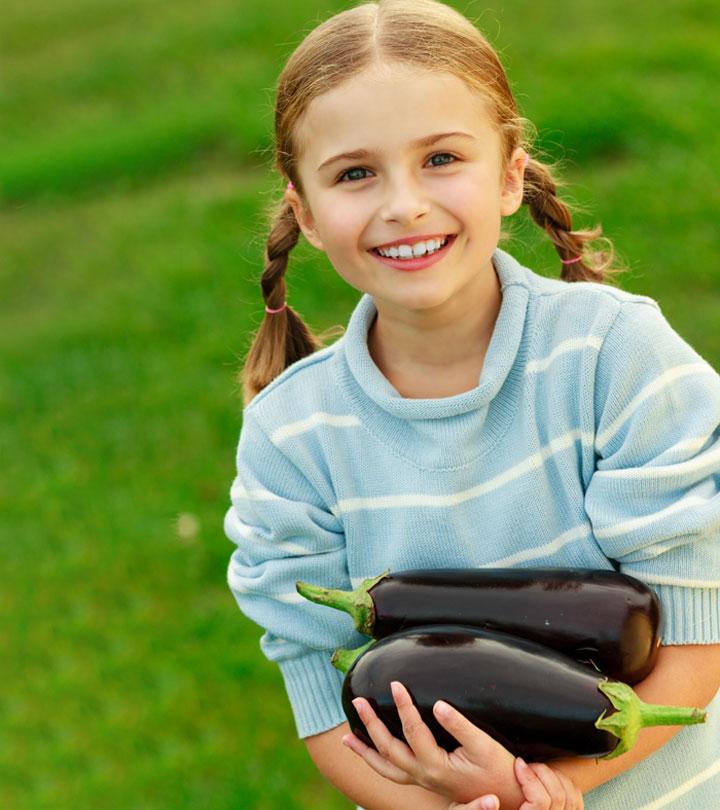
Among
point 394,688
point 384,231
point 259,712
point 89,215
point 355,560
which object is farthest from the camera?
point 89,215

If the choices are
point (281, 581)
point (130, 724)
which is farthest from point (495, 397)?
point (130, 724)

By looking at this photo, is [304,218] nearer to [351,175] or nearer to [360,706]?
[351,175]

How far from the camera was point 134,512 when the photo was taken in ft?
21.1

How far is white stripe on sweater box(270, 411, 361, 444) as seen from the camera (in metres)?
3.00

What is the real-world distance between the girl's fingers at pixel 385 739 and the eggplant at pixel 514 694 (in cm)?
1

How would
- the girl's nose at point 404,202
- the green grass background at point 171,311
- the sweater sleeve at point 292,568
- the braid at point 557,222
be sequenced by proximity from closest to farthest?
1. the girl's nose at point 404,202
2. the sweater sleeve at point 292,568
3. the braid at point 557,222
4. the green grass background at point 171,311

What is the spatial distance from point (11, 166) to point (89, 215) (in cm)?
115

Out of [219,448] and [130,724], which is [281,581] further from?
[219,448]

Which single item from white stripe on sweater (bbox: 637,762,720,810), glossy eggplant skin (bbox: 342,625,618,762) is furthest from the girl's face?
white stripe on sweater (bbox: 637,762,720,810)

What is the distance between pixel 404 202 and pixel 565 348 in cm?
47

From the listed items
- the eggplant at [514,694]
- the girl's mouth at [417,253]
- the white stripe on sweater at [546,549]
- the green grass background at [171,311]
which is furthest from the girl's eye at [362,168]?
the green grass background at [171,311]

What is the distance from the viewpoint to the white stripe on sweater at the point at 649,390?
2.74 metres

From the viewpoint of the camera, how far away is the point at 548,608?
2.67 meters

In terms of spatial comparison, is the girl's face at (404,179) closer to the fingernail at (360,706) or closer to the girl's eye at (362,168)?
the girl's eye at (362,168)
